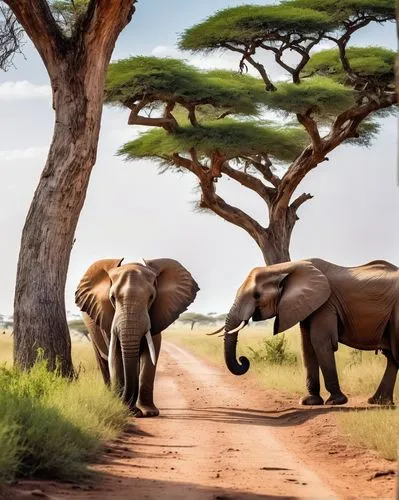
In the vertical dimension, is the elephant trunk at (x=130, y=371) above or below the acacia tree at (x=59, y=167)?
below

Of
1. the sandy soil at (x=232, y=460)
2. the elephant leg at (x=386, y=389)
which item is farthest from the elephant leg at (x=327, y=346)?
the sandy soil at (x=232, y=460)

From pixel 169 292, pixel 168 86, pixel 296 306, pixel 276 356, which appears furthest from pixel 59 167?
pixel 168 86

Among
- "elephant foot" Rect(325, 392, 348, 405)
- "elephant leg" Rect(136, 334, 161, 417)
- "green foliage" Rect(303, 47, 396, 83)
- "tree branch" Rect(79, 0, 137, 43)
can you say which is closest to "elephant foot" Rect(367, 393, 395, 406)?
"elephant foot" Rect(325, 392, 348, 405)

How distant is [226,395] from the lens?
52.0ft

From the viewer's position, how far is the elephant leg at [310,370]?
14.0 meters

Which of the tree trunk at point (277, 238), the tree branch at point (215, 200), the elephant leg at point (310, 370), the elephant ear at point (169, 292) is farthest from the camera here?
the tree branch at point (215, 200)

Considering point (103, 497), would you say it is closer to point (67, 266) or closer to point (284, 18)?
point (67, 266)

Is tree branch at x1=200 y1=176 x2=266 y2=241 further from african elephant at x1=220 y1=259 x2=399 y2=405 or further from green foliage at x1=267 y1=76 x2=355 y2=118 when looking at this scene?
african elephant at x1=220 y1=259 x2=399 y2=405

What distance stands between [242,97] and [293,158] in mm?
3170

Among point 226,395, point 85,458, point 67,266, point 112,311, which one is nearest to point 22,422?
point 85,458

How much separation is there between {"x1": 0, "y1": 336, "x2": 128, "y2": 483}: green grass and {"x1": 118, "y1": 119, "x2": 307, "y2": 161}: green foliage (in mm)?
14830

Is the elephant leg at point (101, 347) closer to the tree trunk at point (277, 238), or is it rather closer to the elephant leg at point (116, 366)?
A: the elephant leg at point (116, 366)

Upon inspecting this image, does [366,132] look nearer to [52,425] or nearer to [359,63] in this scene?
[359,63]

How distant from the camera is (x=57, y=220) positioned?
557 inches
